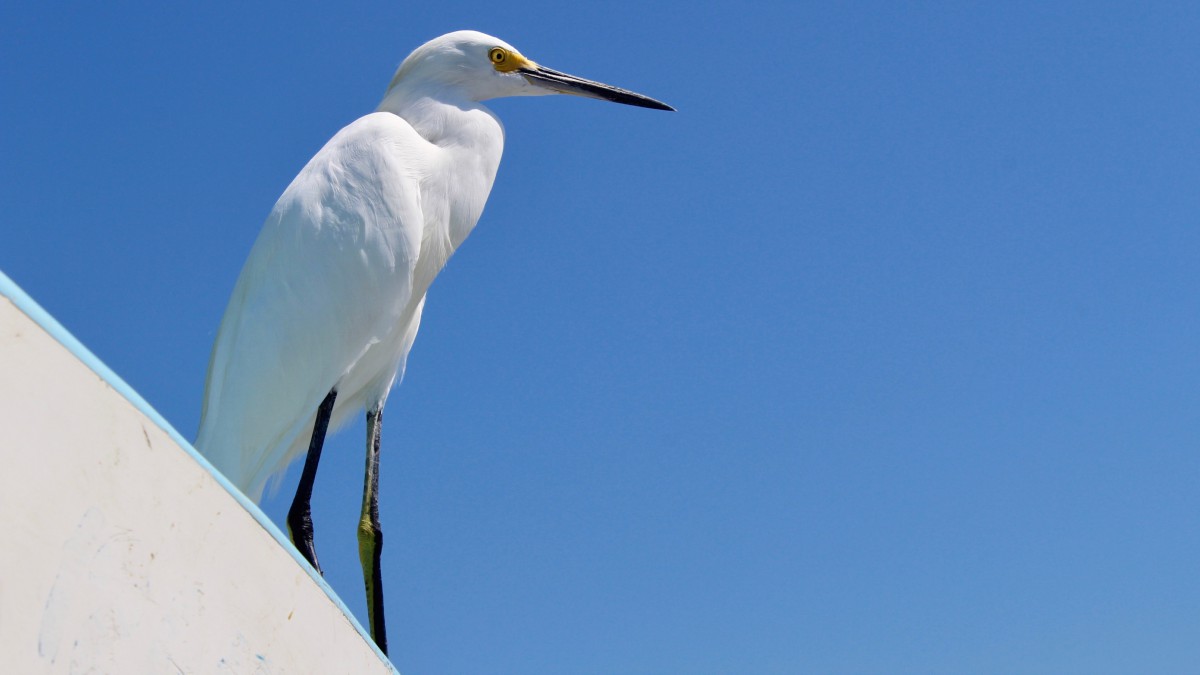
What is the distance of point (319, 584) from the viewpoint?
6.03 feet

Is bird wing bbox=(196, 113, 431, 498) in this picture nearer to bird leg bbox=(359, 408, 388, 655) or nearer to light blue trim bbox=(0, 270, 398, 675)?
bird leg bbox=(359, 408, 388, 655)

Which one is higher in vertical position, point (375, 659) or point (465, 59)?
point (465, 59)

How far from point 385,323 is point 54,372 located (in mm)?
3406

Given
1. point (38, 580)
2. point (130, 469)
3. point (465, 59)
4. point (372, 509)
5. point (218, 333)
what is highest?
point (465, 59)

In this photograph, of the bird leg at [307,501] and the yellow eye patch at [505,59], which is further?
the yellow eye patch at [505,59]

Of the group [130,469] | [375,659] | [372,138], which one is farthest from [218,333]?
[130,469]

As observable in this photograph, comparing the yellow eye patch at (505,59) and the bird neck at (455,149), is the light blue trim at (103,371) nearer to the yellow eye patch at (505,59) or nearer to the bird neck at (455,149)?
the bird neck at (455,149)

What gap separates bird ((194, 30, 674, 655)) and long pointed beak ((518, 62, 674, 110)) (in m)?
0.68

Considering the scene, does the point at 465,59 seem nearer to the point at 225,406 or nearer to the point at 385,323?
the point at 385,323

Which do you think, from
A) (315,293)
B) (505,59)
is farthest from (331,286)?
(505,59)

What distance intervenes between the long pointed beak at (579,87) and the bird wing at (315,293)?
3.55 ft

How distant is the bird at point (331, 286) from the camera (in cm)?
448

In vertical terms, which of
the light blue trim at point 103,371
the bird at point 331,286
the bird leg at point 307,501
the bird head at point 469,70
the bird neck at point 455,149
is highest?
the bird head at point 469,70

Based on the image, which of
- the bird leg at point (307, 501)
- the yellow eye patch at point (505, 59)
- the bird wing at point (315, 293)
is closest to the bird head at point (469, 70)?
the yellow eye patch at point (505, 59)
